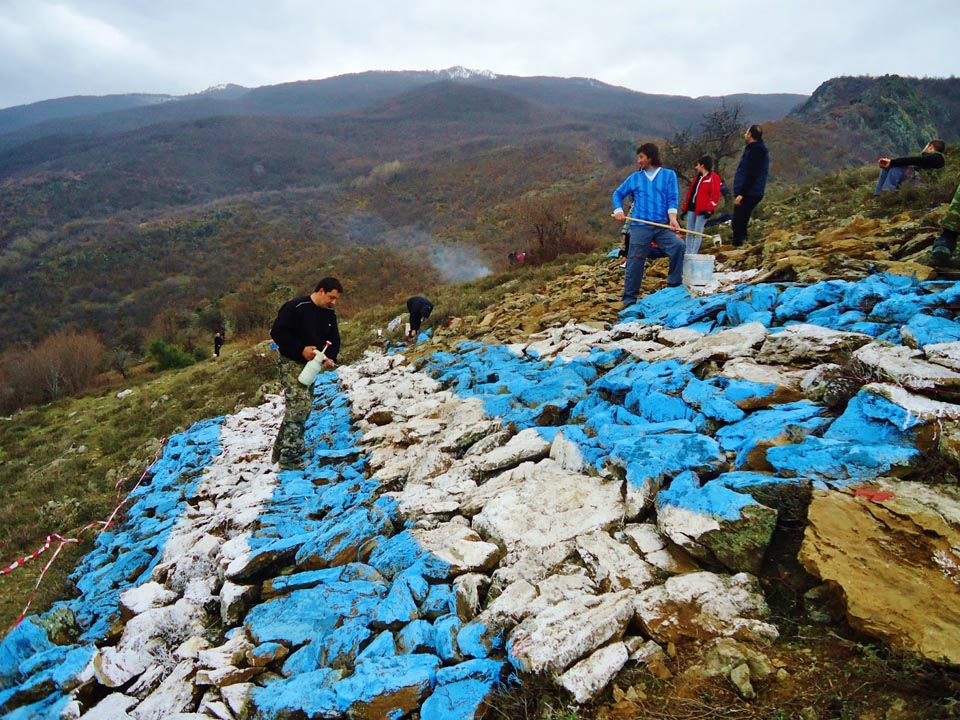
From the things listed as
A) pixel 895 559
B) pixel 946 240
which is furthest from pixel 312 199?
pixel 895 559

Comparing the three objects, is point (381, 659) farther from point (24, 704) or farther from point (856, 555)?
point (24, 704)

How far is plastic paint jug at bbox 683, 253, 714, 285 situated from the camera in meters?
5.48

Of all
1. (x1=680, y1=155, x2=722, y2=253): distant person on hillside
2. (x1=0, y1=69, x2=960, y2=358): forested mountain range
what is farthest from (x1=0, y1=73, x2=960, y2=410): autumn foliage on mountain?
(x1=680, y1=155, x2=722, y2=253): distant person on hillside

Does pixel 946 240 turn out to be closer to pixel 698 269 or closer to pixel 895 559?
pixel 698 269

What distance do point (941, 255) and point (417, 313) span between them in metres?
7.38

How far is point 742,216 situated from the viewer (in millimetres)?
7082

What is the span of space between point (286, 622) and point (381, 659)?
28.7 inches

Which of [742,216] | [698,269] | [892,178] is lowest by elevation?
[698,269]

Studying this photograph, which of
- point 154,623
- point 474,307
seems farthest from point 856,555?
point 474,307

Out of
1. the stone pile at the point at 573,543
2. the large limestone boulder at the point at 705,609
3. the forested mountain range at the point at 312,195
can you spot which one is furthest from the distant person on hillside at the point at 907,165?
the forested mountain range at the point at 312,195

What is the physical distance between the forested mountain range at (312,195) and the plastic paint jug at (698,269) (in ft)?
42.6

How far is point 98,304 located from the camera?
3014cm

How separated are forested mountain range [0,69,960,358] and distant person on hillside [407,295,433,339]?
1269 centimetres

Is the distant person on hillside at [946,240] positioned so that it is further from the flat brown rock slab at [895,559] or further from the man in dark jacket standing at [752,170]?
the flat brown rock slab at [895,559]
